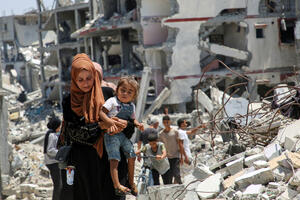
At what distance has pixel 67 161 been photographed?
538cm

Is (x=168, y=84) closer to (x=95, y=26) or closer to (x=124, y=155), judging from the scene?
(x=95, y=26)

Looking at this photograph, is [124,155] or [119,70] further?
[119,70]

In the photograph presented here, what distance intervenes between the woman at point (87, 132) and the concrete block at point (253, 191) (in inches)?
52.2

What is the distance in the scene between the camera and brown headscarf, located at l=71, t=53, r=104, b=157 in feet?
16.6

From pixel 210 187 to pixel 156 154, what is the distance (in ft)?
6.71

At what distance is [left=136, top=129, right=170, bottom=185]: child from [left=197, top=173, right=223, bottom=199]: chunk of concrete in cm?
165

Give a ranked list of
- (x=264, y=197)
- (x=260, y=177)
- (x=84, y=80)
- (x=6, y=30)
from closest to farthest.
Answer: (x=84, y=80), (x=264, y=197), (x=260, y=177), (x=6, y=30)

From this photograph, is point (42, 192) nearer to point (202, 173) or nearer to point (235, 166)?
point (202, 173)

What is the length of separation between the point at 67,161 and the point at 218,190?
194 centimetres

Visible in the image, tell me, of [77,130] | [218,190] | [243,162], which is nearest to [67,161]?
[77,130]

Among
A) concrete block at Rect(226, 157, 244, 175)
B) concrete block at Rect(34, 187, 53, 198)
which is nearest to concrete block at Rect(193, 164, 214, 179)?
concrete block at Rect(226, 157, 244, 175)

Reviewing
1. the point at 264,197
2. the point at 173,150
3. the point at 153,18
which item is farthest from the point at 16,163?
the point at 153,18

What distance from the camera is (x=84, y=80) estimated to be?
506cm

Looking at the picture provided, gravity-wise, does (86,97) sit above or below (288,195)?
above
